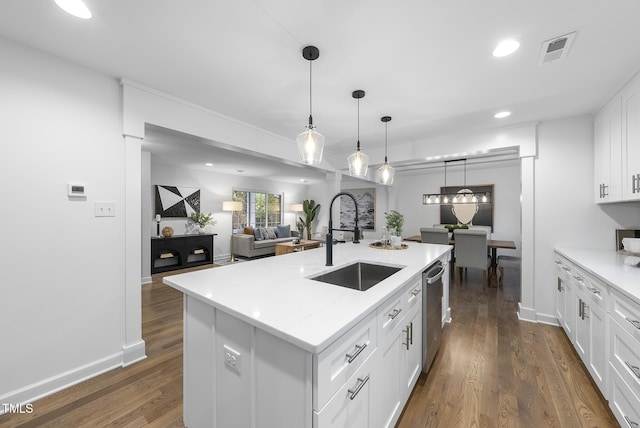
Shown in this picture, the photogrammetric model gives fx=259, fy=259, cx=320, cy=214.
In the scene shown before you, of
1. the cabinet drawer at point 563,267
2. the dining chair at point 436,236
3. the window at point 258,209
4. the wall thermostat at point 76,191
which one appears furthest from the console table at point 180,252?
the cabinet drawer at point 563,267

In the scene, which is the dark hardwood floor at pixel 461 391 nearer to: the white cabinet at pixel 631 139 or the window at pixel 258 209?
the white cabinet at pixel 631 139

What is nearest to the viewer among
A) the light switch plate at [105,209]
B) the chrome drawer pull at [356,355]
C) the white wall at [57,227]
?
the chrome drawer pull at [356,355]

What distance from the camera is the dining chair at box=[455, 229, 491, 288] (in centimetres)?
417

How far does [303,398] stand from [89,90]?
2.52 metres

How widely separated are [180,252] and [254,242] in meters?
1.68

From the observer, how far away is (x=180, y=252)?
5.44 metres

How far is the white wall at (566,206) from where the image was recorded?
2.72m

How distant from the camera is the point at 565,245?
287cm

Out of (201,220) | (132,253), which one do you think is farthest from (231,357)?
(201,220)

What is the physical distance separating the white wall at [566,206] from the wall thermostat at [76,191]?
172 inches

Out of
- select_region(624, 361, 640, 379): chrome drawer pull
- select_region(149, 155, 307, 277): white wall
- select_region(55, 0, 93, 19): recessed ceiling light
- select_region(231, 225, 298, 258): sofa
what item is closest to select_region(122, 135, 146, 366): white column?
select_region(55, 0, 93, 19): recessed ceiling light

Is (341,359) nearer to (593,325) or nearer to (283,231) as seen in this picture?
(593,325)

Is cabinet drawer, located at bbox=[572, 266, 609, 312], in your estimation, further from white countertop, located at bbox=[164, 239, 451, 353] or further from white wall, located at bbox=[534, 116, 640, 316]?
white countertop, located at bbox=[164, 239, 451, 353]

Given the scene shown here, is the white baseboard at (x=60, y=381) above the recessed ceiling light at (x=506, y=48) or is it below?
below
